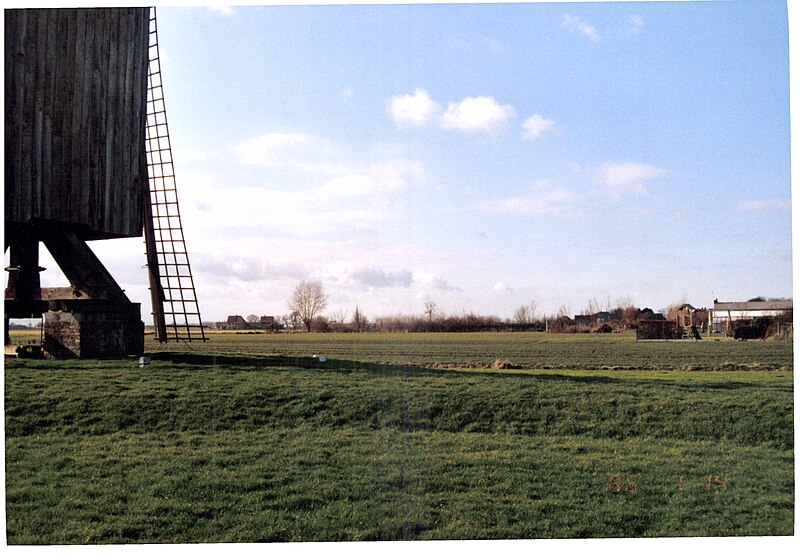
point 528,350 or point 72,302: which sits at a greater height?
point 72,302

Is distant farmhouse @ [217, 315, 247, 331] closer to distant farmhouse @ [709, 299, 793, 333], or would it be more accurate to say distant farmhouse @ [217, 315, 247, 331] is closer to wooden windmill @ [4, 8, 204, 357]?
wooden windmill @ [4, 8, 204, 357]

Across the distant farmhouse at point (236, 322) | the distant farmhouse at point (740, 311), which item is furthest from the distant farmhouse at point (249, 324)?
the distant farmhouse at point (740, 311)

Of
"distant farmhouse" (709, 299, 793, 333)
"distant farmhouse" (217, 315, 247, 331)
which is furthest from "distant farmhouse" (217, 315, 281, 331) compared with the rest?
"distant farmhouse" (709, 299, 793, 333)

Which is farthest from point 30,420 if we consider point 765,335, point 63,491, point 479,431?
point 765,335

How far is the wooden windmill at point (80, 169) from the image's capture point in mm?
11969

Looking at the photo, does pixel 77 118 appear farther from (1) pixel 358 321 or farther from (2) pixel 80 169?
(1) pixel 358 321

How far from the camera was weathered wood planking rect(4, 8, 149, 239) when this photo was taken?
466 inches

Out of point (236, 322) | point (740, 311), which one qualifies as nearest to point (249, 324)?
point (236, 322)

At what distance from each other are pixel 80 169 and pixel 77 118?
36.4 inches

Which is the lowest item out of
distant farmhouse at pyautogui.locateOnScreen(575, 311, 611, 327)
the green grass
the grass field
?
the grass field

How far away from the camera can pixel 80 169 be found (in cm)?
1305

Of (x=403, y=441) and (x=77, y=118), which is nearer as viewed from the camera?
(x=403, y=441)

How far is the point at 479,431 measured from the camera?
33.2ft

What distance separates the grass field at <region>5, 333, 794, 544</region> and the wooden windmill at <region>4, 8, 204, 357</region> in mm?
1143
